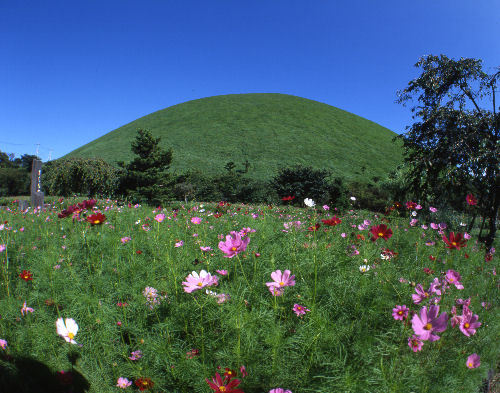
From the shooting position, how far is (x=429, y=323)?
94 cm

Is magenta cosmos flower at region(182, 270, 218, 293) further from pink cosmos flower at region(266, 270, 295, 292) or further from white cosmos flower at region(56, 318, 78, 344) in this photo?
white cosmos flower at region(56, 318, 78, 344)

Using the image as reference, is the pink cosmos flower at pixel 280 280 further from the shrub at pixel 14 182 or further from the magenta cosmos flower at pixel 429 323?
the shrub at pixel 14 182

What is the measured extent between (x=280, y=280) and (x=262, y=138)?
34316 mm

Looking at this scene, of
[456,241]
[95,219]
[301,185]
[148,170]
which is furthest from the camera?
[301,185]

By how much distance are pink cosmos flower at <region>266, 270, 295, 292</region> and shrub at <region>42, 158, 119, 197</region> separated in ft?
55.0

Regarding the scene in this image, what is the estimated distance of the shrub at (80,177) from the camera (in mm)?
15625

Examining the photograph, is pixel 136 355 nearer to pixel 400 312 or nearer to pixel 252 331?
pixel 252 331

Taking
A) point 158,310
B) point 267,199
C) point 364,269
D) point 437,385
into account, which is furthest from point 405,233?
point 267,199

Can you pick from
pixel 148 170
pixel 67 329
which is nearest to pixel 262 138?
pixel 148 170

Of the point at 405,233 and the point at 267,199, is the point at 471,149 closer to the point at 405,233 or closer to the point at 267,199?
the point at 405,233

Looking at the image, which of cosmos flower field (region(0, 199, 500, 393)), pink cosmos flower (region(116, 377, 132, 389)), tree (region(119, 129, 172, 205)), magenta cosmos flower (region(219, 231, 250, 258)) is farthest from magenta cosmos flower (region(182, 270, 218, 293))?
tree (region(119, 129, 172, 205))

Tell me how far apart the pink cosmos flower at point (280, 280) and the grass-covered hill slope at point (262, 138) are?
2443cm

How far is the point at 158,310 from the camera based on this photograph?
1641 millimetres

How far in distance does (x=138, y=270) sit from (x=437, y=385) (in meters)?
2.00
